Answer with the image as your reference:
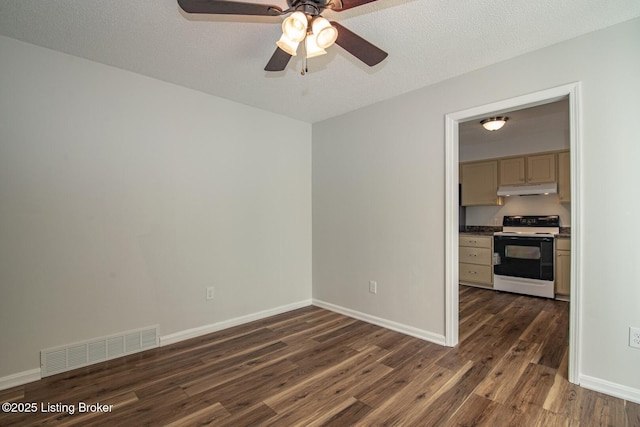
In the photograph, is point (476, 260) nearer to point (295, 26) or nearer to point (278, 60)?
point (278, 60)

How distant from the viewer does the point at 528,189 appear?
4.71 meters

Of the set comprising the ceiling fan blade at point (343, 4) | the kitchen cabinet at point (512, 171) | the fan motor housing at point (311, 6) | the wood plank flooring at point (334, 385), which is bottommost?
the wood plank flooring at point (334, 385)

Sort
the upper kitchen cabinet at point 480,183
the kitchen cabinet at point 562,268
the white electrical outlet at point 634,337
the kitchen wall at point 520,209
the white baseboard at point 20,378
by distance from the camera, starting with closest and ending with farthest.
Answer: the white electrical outlet at point 634,337 → the white baseboard at point 20,378 → the kitchen cabinet at point 562,268 → the kitchen wall at point 520,209 → the upper kitchen cabinet at point 480,183

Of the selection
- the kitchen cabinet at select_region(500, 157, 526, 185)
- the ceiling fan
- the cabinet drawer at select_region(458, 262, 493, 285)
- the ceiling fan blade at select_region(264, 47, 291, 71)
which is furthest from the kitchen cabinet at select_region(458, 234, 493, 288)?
the ceiling fan blade at select_region(264, 47, 291, 71)

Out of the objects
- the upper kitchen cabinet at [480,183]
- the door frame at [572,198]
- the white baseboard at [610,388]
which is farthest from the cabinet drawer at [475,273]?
the white baseboard at [610,388]

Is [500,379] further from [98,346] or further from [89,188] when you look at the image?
[89,188]

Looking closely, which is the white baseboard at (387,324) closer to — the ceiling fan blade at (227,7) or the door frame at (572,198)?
the door frame at (572,198)

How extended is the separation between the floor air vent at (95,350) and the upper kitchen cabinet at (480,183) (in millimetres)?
5213

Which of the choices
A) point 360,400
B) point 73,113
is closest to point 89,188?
point 73,113

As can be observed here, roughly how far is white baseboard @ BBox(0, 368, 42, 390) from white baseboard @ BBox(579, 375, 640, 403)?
12.8ft

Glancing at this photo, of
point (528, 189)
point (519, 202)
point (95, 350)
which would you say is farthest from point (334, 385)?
point (519, 202)

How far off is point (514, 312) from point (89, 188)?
4.71 metres

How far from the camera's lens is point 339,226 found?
3.72 metres

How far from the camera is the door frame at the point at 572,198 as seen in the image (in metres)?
2.09
